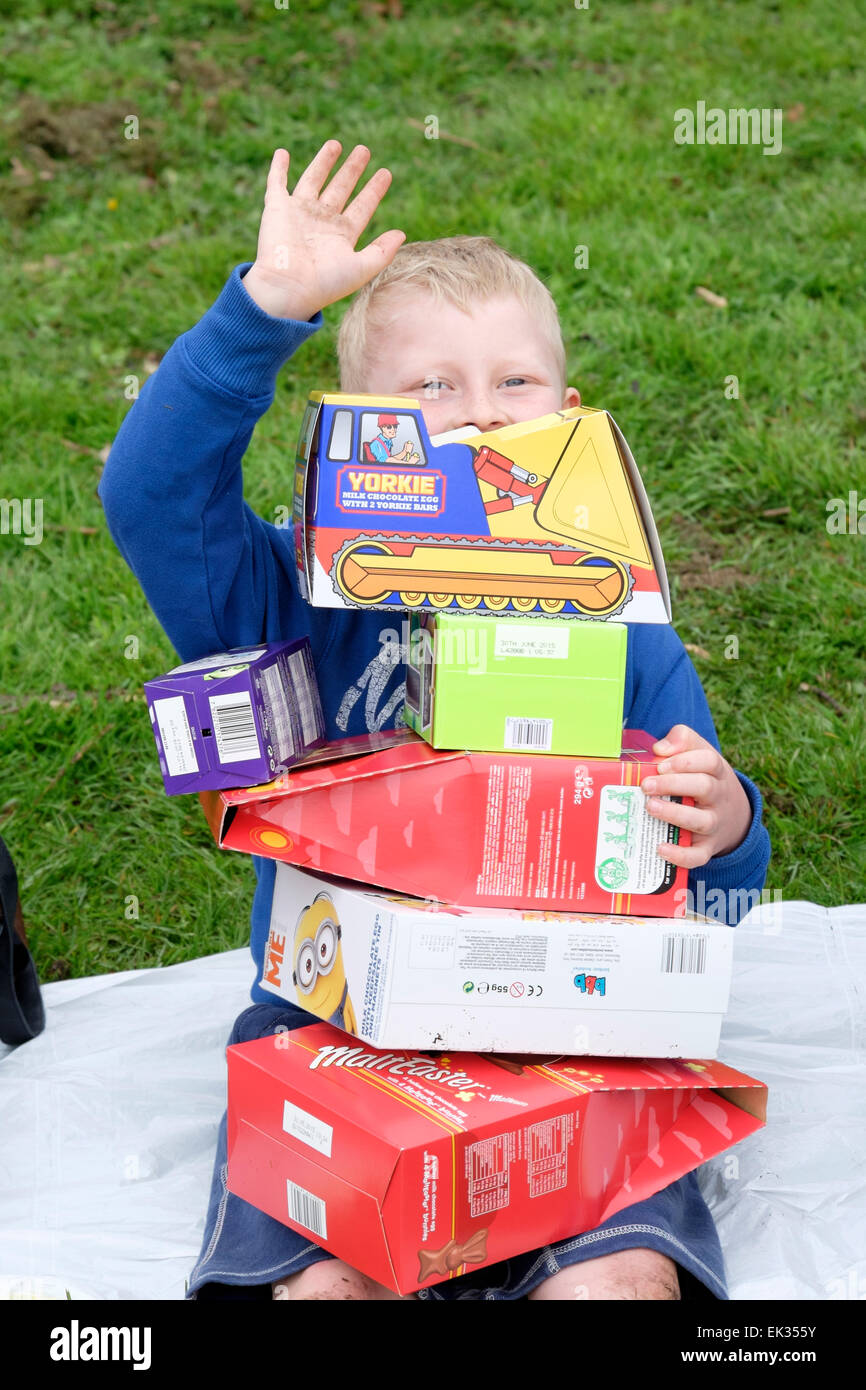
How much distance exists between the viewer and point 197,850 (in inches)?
105

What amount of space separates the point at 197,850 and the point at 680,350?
2000mm

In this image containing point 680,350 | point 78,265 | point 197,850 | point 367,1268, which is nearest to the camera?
point 367,1268

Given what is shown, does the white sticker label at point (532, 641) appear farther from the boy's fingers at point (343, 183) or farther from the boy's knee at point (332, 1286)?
the boy's knee at point (332, 1286)

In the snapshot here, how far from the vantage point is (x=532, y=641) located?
1.51 meters

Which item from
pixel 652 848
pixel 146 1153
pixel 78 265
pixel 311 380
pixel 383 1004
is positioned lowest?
pixel 146 1153

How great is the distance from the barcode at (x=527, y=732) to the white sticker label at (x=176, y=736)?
0.35m

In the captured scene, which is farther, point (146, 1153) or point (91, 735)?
point (91, 735)

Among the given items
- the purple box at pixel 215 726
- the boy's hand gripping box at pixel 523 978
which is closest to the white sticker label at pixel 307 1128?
the boy's hand gripping box at pixel 523 978

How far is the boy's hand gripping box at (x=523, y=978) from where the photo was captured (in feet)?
4.93

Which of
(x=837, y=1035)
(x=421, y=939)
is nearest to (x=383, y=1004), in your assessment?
(x=421, y=939)

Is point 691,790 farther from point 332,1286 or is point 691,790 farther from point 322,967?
point 332,1286

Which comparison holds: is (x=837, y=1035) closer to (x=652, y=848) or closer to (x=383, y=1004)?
(x=652, y=848)

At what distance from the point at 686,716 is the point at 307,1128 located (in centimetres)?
79
